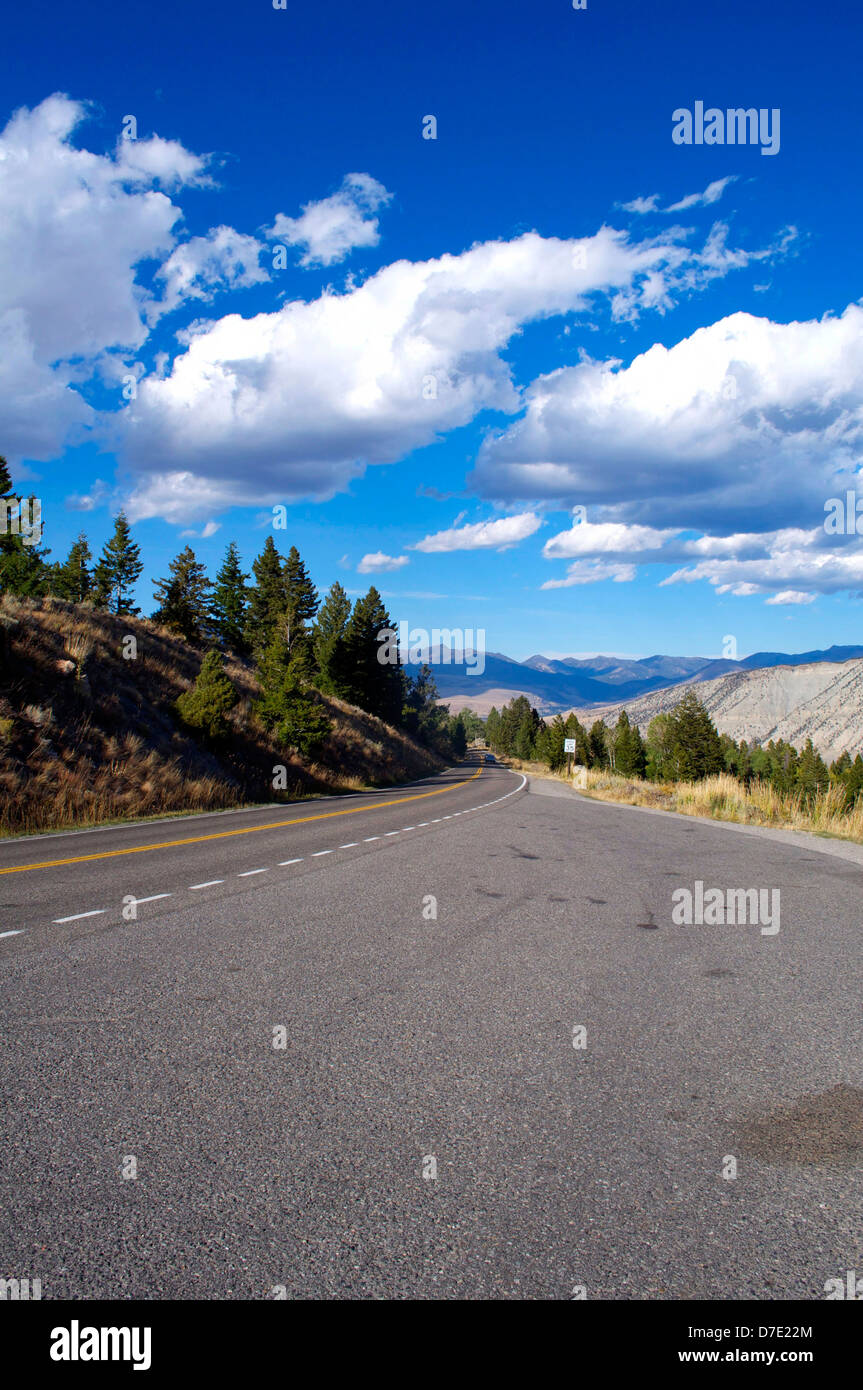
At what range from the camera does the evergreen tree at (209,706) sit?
24875 millimetres

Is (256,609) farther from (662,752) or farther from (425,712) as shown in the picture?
(662,752)

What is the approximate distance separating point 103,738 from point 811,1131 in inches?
761

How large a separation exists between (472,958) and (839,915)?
13.7 ft

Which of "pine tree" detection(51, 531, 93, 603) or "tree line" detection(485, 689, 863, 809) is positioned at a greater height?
"pine tree" detection(51, 531, 93, 603)

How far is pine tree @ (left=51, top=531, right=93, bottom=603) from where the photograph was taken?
66562 millimetres

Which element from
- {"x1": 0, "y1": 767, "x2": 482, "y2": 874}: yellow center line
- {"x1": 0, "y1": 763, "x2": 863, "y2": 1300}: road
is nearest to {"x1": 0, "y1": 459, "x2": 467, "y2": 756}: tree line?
{"x1": 0, "y1": 767, "x2": 482, "y2": 874}: yellow center line

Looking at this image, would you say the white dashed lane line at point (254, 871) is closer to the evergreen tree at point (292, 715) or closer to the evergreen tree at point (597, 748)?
the evergreen tree at point (292, 715)

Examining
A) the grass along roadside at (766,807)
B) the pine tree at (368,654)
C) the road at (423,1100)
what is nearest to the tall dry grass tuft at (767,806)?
the grass along roadside at (766,807)

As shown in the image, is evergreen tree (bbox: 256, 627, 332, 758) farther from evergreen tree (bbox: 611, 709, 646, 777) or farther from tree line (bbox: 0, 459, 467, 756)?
evergreen tree (bbox: 611, 709, 646, 777)

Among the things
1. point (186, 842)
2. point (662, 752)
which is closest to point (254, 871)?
point (186, 842)

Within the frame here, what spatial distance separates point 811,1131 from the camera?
3.46 m

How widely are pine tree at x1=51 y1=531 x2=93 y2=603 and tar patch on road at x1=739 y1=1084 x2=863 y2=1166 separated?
69306 mm
